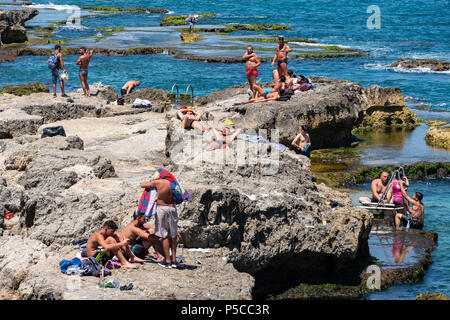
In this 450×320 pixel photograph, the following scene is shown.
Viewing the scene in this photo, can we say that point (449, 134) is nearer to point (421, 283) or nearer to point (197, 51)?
point (421, 283)

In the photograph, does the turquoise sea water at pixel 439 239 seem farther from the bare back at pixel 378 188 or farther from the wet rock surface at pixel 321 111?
the wet rock surface at pixel 321 111

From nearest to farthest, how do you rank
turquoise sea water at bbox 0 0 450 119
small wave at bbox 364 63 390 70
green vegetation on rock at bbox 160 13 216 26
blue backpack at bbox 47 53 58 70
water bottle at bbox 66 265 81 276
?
water bottle at bbox 66 265 81 276
blue backpack at bbox 47 53 58 70
turquoise sea water at bbox 0 0 450 119
small wave at bbox 364 63 390 70
green vegetation on rock at bbox 160 13 216 26

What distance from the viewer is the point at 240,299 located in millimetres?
9500

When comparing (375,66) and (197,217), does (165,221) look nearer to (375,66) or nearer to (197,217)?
(197,217)

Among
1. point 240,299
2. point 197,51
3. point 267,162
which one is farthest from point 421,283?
point 197,51

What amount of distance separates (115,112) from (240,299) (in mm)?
14680

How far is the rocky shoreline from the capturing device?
32.3 feet

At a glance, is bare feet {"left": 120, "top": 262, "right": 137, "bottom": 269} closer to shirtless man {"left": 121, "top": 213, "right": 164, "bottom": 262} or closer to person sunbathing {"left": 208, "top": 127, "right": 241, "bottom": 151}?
shirtless man {"left": 121, "top": 213, "right": 164, "bottom": 262}

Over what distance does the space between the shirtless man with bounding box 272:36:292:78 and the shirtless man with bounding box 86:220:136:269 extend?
486 inches

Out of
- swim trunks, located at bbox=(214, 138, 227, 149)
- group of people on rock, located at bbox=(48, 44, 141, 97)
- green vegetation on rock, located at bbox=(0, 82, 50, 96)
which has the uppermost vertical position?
group of people on rock, located at bbox=(48, 44, 141, 97)

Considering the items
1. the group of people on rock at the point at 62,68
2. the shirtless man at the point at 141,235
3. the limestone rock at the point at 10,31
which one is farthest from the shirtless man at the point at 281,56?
the limestone rock at the point at 10,31

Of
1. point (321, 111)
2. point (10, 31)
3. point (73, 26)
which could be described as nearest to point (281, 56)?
point (321, 111)

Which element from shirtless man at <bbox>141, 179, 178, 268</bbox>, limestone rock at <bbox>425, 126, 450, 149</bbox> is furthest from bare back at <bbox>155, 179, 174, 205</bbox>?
limestone rock at <bbox>425, 126, 450, 149</bbox>

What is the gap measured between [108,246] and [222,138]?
5.30 metres
